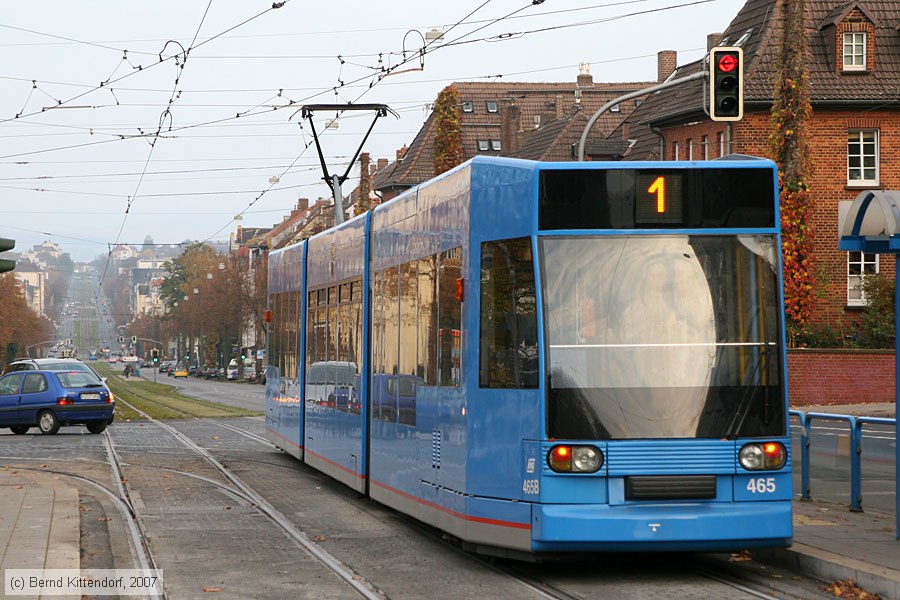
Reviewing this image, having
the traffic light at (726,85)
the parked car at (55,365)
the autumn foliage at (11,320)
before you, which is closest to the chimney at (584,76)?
the autumn foliage at (11,320)

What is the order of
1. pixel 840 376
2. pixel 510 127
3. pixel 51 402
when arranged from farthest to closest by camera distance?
pixel 510 127, pixel 840 376, pixel 51 402

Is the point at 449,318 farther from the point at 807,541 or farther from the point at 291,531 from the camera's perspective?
the point at 807,541

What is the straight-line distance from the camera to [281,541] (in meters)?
12.9

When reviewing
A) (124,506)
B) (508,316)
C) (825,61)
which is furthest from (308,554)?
(825,61)

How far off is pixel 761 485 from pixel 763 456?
0.20m

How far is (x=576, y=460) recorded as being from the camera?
392 inches

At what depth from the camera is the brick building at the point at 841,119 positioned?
4409cm

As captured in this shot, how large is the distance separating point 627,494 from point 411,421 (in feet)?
11.3

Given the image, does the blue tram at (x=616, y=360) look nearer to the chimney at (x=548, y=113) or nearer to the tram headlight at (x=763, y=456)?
the tram headlight at (x=763, y=456)

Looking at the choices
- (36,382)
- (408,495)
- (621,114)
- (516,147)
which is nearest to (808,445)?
(408,495)

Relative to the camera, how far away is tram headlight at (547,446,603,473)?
9948 millimetres

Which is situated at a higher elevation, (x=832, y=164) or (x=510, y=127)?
(x=510, y=127)

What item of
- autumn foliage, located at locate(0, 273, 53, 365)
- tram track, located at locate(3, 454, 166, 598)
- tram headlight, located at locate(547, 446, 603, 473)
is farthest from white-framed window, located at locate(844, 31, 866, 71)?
autumn foliage, located at locate(0, 273, 53, 365)

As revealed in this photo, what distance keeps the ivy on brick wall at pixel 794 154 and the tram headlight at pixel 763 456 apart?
26991mm
